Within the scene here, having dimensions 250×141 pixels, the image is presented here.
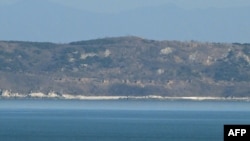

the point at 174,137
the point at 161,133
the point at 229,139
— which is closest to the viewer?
the point at 229,139

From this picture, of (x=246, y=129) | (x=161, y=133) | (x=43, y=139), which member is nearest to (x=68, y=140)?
(x=43, y=139)

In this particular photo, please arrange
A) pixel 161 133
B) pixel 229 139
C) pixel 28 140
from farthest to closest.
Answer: pixel 161 133, pixel 28 140, pixel 229 139

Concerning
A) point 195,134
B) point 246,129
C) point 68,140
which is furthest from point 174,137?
point 246,129

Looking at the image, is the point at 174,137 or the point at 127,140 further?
the point at 174,137

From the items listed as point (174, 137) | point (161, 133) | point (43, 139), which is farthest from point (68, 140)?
point (161, 133)

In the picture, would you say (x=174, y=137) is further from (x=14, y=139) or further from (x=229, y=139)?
(x=229, y=139)

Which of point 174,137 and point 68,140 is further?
point 174,137

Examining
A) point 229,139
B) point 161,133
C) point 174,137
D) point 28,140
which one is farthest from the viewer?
Result: point 161,133

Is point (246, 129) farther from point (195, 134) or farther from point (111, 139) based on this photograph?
point (195, 134)
